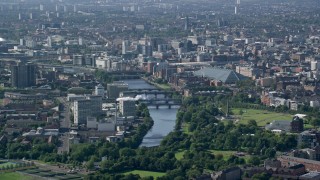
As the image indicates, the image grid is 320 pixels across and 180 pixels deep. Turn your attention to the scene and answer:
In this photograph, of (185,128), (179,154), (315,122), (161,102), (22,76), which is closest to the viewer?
(179,154)

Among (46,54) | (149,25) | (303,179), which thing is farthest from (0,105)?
(149,25)

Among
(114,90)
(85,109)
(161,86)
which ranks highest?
(85,109)

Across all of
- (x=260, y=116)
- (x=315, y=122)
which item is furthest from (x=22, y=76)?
(x=315, y=122)

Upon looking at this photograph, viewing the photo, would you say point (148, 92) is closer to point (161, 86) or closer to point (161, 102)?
point (161, 102)

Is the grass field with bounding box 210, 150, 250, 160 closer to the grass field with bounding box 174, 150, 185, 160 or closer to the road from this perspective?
the grass field with bounding box 174, 150, 185, 160

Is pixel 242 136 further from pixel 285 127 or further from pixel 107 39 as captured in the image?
pixel 107 39

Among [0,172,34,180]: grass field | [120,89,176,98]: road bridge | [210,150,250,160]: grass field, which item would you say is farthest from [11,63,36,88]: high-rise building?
[0,172,34,180]: grass field
